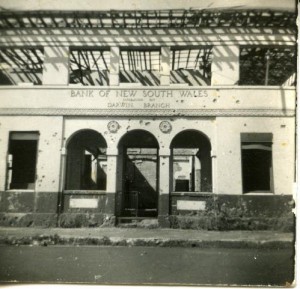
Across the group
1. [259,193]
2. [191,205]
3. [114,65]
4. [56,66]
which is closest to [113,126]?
[114,65]

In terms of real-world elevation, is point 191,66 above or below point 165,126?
above

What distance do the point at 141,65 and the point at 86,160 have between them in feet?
8.64

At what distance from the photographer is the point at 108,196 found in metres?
5.72

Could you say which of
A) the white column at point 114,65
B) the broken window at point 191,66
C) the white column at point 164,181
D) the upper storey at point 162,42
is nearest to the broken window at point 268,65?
the upper storey at point 162,42

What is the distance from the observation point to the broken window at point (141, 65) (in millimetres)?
6465

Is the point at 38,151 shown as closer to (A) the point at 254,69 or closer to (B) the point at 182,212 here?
(B) the point at 182,212

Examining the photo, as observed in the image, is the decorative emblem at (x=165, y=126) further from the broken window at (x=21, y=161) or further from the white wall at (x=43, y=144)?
the broken window at (x=21, y=161)

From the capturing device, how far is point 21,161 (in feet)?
17.6

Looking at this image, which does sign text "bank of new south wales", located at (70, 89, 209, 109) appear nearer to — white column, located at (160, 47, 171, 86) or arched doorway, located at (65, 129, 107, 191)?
white column, located at (160, 47, 171, 86)

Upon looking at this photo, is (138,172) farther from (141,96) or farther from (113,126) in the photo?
(141,96)

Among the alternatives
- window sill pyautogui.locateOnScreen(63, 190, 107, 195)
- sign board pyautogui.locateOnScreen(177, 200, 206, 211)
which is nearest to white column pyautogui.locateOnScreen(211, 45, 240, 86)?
sign board pyautogui.locateOnScreen(177, 200, 206, 211)

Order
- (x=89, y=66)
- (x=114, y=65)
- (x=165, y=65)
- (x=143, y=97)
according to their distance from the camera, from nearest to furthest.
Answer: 1. (x=143, y=97)
2. (x=165, y=65)
3. (x=114, y=65)
4. (x=89, y=66)

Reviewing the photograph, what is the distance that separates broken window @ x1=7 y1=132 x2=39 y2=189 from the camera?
5.26 m

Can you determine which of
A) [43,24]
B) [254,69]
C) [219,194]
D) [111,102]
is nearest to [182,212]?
[219,194]
